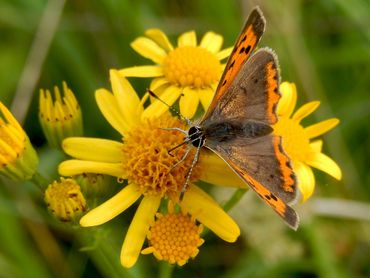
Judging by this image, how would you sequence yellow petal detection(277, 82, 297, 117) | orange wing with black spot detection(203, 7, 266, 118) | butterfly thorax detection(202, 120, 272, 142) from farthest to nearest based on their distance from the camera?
yellow petal detection(277, 82, 297, 117)
butterfly thorax detection(202, 120, 272, 142)
orange wing with black spot detection(203, 7, 266, 118)

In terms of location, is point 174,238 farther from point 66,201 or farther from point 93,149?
point 93,149

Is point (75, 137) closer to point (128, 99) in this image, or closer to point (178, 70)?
point (128, 99)

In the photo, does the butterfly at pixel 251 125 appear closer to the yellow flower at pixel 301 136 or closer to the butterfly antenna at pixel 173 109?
the butterfly antenna at pixel 173 109

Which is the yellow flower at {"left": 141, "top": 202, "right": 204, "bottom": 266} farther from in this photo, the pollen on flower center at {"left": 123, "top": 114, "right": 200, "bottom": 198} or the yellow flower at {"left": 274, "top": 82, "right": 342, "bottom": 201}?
the yellow flower at {"left": 274, "top": 82, "right": 342, "bottom": 201}

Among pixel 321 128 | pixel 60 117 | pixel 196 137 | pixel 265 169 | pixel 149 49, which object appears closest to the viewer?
pixel 265 169

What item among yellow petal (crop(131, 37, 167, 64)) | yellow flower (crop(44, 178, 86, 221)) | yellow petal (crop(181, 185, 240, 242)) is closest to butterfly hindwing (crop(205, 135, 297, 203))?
yellow petal (crop(181, 185, 240, 242))

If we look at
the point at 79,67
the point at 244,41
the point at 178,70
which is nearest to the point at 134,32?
the point at 79,67

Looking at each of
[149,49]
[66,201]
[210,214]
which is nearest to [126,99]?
[149,49]
